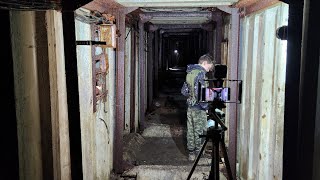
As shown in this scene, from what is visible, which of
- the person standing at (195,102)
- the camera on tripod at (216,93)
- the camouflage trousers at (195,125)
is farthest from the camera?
the camouflage trousers at (195,125)

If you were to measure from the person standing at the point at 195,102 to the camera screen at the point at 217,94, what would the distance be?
2274mm

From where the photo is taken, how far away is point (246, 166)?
16.9 feet

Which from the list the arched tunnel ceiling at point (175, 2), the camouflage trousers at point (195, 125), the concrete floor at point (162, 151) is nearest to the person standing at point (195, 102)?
the camouflage trousers at point (195, 125)

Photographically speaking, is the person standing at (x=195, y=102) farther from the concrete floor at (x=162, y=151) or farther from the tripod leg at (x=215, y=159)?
the tripod leg at (x=215, y=159)

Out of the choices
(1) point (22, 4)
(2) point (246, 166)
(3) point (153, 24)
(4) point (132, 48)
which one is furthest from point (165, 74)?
(1) point (22, 4)

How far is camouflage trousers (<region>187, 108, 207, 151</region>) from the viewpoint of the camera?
6.54 m

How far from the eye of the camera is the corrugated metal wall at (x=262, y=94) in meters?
3.58

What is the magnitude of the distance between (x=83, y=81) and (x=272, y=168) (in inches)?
99.5

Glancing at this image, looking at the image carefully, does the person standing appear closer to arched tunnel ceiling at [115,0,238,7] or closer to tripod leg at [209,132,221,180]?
arched tunnel ceiling at [115,0,238,7]

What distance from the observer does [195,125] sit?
6.57 meters

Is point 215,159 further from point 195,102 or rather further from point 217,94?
point 195,102

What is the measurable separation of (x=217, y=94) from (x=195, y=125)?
292 centimetres

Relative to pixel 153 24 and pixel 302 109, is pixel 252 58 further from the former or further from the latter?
pixel 153 24

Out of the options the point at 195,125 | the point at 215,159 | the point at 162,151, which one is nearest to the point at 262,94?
the point at 215,159
